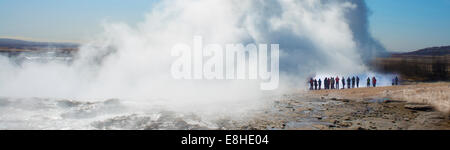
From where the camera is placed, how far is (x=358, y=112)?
9.52 meters

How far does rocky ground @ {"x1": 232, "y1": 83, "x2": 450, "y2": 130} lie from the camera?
775 centimetres

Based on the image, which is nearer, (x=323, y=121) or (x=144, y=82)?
(x=323, y=121)

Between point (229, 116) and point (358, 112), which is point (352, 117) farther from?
point (229, 116)

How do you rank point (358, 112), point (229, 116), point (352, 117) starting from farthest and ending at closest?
point (358, 112) → point (229, 116) → point (352, 117)

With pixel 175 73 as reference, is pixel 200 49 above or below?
above

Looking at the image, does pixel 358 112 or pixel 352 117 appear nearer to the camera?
pixel 352 117

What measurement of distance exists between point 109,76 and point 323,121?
13.3 m

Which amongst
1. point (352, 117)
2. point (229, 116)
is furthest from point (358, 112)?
point (229, 116)

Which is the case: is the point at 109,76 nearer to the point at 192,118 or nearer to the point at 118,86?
the point at 118,86

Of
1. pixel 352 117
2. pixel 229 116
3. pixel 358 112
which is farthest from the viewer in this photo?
pixel 358 112

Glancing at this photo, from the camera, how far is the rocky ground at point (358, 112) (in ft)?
25.4
